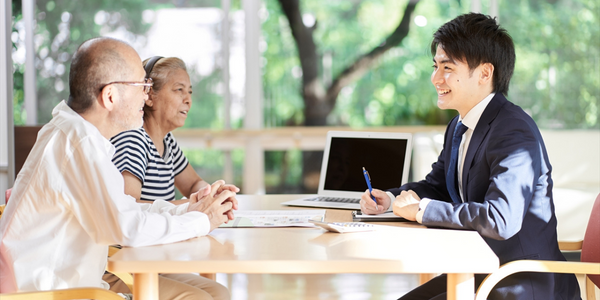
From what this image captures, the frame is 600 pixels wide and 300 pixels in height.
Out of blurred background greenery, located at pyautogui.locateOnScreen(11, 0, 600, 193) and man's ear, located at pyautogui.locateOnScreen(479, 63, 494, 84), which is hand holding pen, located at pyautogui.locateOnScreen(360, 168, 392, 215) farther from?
blurred background greenery, located at pyautogui.locateOnScreen(11, 0, 600, 193)

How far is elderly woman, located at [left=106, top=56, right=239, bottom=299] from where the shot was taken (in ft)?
6.53

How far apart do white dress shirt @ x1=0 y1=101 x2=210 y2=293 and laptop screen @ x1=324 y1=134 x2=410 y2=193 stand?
3.51 feet

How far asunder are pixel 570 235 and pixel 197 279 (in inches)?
113

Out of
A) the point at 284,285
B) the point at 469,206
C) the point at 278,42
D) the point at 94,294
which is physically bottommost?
the point at 284,285

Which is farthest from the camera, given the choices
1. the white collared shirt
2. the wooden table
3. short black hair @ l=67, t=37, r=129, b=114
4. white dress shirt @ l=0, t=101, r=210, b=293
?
the white collared shirt

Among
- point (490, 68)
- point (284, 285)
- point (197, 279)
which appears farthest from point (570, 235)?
point (197, 279)

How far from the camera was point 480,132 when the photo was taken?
1.77 m

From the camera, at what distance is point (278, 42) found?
16.7 feet

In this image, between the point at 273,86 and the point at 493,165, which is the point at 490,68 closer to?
the point at 493,165

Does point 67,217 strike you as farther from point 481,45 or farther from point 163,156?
point 481,45

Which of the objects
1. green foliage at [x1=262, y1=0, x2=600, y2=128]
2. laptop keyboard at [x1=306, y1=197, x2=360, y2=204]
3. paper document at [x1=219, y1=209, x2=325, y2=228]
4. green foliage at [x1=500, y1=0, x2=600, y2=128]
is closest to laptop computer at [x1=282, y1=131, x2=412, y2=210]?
laptop keyboard at [x1=306, y1=197, x2=360, y2=204]

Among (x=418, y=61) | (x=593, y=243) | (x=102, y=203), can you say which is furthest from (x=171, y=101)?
(x=418, y=61)

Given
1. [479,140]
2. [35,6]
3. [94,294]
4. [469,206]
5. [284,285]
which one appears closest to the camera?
[94,294]

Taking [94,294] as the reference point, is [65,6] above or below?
above
